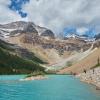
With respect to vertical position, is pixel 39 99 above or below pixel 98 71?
below

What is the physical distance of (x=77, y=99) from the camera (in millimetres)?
43000

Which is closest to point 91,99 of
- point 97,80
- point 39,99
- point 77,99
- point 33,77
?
point 77,99

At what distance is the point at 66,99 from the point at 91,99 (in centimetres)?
363

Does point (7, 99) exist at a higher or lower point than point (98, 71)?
lower

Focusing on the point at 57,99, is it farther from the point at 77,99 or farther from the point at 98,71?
the point at 98,71

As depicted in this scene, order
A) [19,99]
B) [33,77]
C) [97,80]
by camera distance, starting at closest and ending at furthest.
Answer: [19,99] → [97,80] → [33,77]

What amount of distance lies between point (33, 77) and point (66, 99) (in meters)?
83.6

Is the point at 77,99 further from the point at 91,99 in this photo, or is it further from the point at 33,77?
the point at 33,77

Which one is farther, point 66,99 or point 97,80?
point 97,80

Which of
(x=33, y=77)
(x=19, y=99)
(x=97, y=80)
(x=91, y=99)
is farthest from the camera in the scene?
(x=33, y=77)

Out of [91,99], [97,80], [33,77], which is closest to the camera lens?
[91,99]

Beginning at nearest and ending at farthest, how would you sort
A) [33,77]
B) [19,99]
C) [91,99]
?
[91,99] → [19,99] → [33,77]

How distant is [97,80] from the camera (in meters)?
72.5

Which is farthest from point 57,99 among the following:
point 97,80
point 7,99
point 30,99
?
point 97,80
